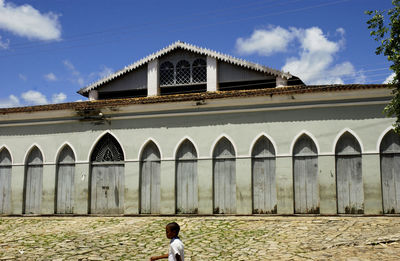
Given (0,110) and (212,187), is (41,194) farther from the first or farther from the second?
(212,187)

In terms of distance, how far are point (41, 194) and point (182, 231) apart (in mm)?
7010

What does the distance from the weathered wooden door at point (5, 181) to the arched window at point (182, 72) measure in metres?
7.84

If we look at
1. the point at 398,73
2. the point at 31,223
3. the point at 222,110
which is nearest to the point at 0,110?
the point at 31,223

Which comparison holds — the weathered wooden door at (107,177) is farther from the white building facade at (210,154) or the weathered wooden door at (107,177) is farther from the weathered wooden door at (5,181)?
the weathered wooden door at (5,181)

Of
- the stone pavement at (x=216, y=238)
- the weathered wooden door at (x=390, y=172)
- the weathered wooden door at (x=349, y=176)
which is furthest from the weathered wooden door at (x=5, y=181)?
the weathered wooden door at (x=390, y=172)

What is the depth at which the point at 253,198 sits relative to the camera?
14.1m

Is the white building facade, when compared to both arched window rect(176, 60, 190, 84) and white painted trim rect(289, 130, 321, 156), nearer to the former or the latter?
white painted trim rect(289, 130, 321, 156)

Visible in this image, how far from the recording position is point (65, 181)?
16094 millimetres

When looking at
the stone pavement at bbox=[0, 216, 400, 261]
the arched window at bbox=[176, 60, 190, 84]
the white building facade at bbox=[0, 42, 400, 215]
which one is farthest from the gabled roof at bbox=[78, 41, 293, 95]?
the stone pavement at bbox=[0, 216, 400, 261]

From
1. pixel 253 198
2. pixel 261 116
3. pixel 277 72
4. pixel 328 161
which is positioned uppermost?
pixel 277 72

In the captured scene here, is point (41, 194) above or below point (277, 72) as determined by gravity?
below

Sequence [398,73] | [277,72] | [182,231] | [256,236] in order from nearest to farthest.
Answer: [398,73], [256,236], [182,231], [277,72]

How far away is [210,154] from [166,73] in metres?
6.17

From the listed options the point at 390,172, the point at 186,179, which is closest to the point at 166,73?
the point at 186,179
